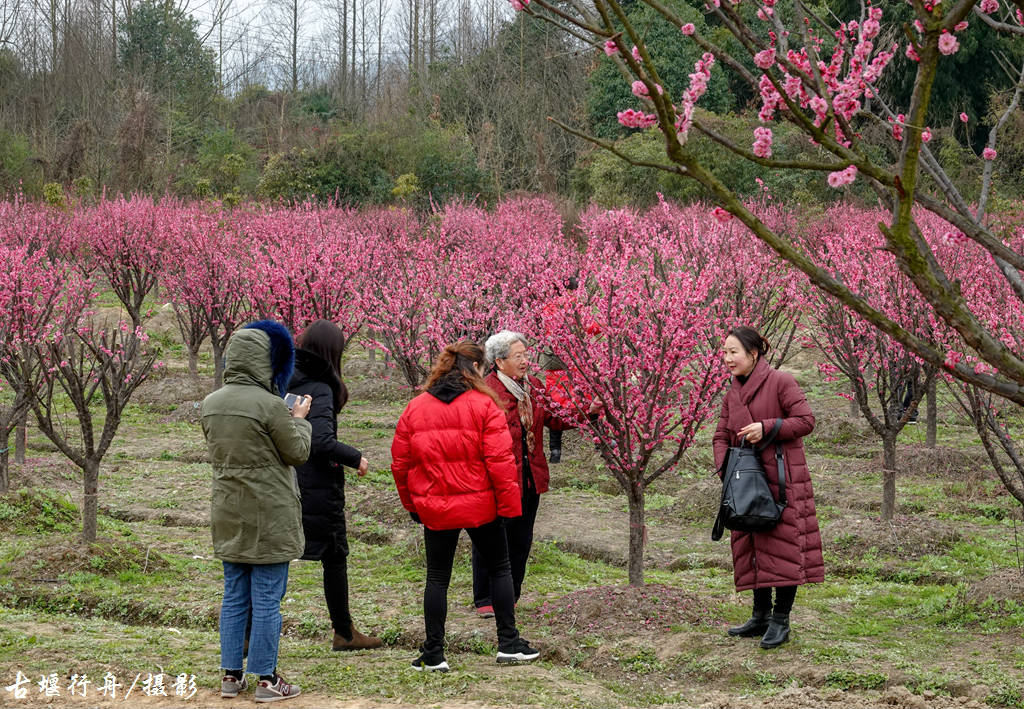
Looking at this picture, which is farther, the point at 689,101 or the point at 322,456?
the point at 322,456

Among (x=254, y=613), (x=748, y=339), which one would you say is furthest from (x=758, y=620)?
(x=254, y=613)

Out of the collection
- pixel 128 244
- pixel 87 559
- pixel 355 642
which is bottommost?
pixel 355 642

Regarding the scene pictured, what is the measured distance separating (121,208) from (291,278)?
864 centimetres

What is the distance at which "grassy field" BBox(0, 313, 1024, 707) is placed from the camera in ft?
14.8

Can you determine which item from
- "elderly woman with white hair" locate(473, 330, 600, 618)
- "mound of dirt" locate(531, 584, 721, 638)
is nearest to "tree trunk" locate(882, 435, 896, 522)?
"mound of dirt" locate(531, 584, 721, 638)

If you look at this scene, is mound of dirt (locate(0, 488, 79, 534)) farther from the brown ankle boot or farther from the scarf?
the scarf

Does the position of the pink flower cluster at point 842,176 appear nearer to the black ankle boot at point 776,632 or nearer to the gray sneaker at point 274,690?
the black ankle boot at point 776,632

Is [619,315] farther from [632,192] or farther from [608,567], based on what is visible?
[632,192]

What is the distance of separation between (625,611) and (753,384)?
4.84 ft

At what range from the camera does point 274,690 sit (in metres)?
4.22

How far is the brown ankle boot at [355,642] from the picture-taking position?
16.5ft

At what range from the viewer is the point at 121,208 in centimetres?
1841

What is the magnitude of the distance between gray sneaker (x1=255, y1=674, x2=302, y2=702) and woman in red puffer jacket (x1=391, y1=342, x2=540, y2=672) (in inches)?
24.6

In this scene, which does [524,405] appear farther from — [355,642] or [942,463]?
[942,463]
